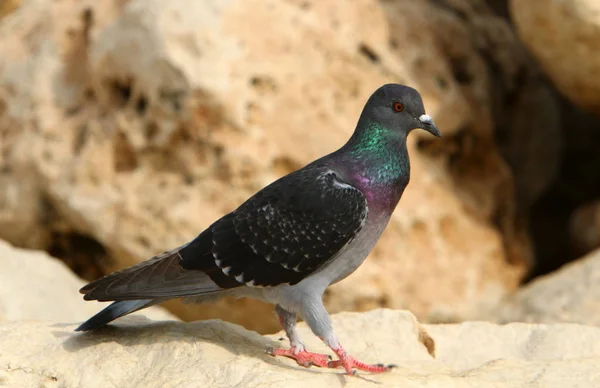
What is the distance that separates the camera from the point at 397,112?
5.21 meters

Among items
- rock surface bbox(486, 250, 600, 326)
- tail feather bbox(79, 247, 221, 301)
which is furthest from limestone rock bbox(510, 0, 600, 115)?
tail feather bbox(79, 247, 221, 301)

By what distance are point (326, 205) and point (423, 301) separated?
3841mm

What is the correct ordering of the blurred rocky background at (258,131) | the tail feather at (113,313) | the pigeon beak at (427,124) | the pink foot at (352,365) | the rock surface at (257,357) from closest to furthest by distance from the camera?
the rock surface at (257,357), the pink foot at (352,365), the tail feather at (113,313), the pigeon beak at (427,124), the blurred rocky background at (258,131)

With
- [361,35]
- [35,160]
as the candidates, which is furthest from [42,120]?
[361,35]

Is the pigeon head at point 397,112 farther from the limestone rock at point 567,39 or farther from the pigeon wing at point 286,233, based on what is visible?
the limestone rock at point 567,39

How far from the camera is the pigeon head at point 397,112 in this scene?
518cm

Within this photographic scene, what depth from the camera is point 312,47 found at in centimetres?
874

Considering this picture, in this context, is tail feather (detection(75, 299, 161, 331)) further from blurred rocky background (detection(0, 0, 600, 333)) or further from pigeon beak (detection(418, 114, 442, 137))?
blurred rocky background (detection(0, 0, 600, 333))

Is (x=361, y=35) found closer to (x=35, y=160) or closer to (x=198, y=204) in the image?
(x=198, y=204)

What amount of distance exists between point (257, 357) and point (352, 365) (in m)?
A: 0.51

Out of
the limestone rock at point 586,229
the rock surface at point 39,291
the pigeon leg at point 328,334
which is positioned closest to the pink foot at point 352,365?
the pigeon leg at point 328,334

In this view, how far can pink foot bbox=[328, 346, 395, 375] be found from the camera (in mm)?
4789

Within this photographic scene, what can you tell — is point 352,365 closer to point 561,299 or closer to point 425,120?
point 425,120

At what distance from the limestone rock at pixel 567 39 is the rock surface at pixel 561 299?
1.79 metres
